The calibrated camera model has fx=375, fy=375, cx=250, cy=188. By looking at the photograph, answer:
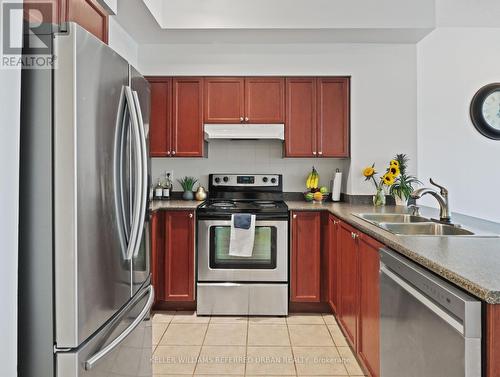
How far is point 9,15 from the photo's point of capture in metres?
1.14

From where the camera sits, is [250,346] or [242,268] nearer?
[250,346]

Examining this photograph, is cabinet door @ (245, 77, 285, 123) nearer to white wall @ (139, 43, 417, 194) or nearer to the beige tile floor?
white wall @ (139, 43, 417, 194)

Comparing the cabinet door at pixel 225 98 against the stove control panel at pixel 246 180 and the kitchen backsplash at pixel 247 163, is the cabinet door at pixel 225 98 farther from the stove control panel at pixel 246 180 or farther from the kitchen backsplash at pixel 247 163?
the stove control panel at pixel 246 180

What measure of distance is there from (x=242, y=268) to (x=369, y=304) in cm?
134

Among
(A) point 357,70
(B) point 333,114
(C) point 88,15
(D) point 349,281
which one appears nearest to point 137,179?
(C) point 88,15

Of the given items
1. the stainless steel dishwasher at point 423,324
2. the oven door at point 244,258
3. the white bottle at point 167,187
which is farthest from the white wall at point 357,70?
the stainless steel dishwasher at point 423,324

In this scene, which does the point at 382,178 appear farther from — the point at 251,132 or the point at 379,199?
the point at 251,132

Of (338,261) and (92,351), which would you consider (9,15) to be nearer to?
(92,351)

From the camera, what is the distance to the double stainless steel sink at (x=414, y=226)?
6.83 feet

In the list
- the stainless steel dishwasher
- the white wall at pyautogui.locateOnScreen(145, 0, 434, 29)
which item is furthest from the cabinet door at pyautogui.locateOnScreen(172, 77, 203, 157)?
the stainless steel dishwasher

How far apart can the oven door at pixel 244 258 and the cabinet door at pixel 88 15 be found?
177 centimetres

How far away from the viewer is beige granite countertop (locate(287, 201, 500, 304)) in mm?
1055

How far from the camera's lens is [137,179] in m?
1.60

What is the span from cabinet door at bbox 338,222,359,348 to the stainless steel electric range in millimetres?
584
